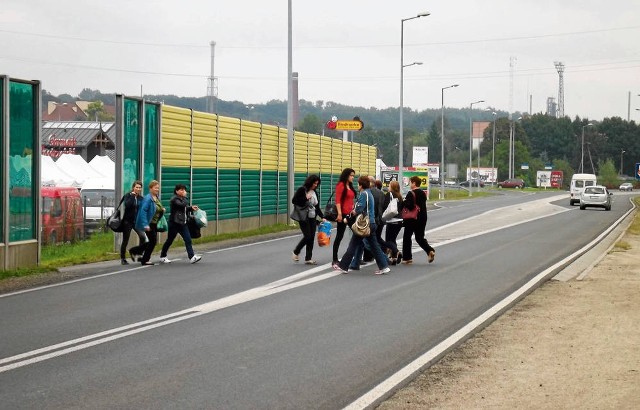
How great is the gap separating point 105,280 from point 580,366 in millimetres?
9595

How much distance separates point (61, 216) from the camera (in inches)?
1204

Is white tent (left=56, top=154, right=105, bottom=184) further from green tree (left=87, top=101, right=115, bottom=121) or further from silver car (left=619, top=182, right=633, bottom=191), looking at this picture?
green tree (left=87, top=101, right=115, bottom=121)

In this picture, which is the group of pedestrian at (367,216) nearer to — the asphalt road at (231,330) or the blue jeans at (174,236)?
the asphalt road at (231,330)

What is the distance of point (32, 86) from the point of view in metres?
20.5

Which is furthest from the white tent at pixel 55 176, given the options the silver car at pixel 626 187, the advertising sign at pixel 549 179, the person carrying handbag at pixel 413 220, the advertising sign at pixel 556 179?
the silver car at pixel 626 187

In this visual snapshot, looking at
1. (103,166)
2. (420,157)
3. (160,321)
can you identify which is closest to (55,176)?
(103,166)

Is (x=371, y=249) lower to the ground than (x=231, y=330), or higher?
higher

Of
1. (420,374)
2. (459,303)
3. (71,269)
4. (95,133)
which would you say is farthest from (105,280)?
(95,133)

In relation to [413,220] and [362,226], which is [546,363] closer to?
[362,226]

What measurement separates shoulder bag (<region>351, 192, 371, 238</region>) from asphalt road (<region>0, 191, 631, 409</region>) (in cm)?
72

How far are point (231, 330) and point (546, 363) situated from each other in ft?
11.2

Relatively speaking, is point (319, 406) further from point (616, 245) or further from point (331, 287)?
point (616, 245)

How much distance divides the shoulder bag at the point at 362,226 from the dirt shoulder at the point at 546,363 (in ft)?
13.6

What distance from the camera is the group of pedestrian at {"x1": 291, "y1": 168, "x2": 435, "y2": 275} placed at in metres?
19.7
